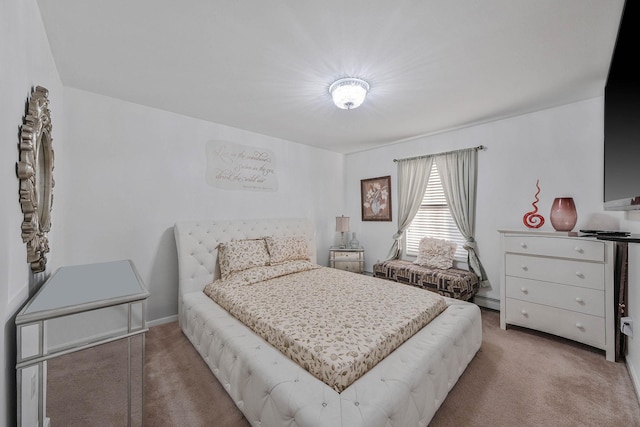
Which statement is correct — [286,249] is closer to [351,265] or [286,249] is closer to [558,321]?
[351,265]

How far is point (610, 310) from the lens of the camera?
7.10 ft

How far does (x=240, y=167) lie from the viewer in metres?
3.52

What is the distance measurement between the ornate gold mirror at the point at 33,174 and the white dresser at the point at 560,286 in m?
3.77

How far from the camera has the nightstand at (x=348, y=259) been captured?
168 inches

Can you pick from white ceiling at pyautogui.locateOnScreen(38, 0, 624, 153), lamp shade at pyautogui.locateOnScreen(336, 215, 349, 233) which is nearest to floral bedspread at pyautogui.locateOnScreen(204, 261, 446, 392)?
lamp shade at pyautogui.locateOnScreen(336, 215, 349, 233)

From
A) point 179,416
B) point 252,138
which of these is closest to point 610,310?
point 179,416

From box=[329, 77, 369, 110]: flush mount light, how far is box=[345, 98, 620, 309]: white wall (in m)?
2.07

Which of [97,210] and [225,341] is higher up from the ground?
[97,210]

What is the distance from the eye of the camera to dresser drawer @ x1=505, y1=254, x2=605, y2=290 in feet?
7.40

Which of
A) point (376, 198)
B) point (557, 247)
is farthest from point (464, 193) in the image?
point (376, 198)

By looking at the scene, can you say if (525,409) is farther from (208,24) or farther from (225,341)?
(208,24)

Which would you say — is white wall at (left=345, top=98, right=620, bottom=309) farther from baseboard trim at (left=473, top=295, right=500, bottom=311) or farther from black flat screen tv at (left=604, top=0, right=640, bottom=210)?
black flat screen tv at (left=604, top=0, right=640, bottom=210)

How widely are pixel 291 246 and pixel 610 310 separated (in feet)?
10.5

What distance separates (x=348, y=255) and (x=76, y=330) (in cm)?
343
